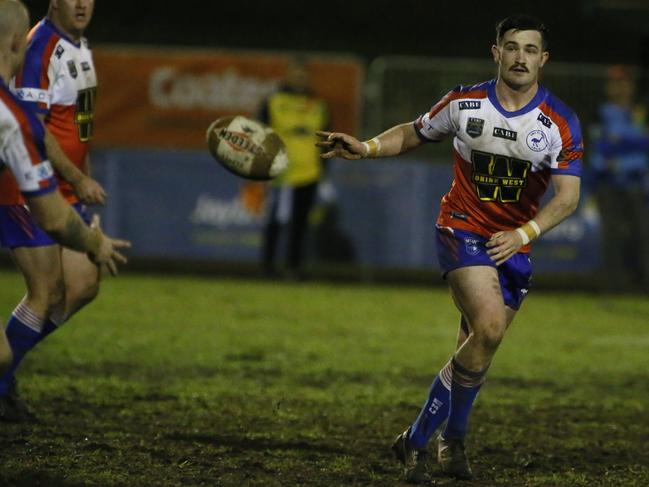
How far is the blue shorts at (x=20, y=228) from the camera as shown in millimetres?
6559

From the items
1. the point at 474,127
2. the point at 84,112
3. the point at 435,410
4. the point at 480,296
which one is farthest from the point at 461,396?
the point at 84,112

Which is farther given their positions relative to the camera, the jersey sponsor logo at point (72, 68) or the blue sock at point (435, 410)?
the jersey sponsor logo at point (72, 68)

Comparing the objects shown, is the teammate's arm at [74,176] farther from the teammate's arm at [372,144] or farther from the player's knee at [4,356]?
the player's knee at [4,356]

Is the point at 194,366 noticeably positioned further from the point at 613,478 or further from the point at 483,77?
the point at 483,77

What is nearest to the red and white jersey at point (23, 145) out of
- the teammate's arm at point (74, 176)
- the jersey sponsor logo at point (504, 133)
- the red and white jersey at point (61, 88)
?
the teammate's arm at point (74, 176)

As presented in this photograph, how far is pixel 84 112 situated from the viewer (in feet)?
22.7

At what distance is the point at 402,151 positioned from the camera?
Result: 6.36 metres

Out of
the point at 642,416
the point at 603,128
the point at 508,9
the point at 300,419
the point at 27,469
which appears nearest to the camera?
the point at 27,469

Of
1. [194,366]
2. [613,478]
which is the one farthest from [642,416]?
[194,366]

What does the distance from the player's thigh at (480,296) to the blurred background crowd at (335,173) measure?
7.95 m

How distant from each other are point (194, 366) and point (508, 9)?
1852 cm

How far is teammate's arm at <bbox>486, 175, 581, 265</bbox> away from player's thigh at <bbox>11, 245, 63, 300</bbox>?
2.33m

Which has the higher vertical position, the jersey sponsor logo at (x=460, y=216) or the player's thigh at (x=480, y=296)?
the jersey sponsor logo at (x=460, y=216)

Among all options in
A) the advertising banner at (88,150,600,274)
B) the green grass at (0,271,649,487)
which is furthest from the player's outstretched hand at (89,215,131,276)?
the advertising banner at (88,150,600,274)
